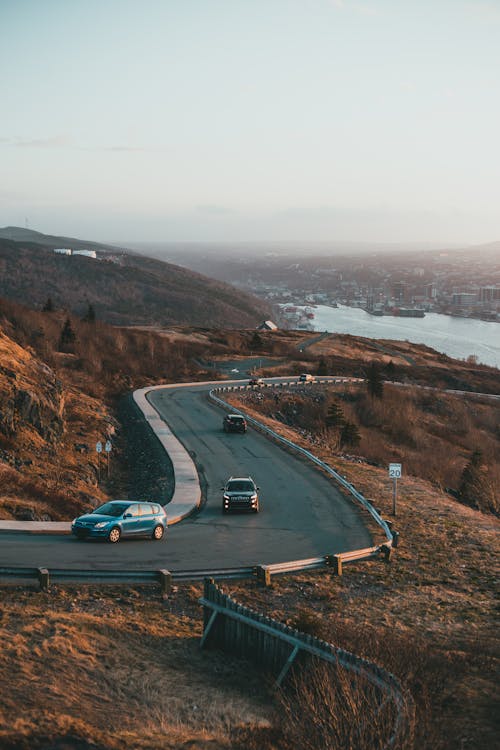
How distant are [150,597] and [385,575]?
21.1 ft

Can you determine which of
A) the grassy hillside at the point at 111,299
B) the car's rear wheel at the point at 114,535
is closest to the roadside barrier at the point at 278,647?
the car's rear wheel at the point at 114,535

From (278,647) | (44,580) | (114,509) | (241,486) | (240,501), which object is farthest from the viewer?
(241,486)

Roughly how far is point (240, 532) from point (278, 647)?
10.4 m

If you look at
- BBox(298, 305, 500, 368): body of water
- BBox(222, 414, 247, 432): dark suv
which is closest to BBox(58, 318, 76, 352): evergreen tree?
BBox(222, 414, 247, 432): dark suv

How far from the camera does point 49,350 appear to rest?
52.1 metres

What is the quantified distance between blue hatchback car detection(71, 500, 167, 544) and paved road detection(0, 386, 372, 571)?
0.92 feet

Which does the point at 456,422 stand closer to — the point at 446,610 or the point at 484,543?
the point at 484,543

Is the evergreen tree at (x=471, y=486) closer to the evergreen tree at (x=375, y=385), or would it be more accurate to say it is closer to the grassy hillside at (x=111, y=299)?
the evergreen tree at (x=375, y=385)

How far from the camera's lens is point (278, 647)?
12.3 m

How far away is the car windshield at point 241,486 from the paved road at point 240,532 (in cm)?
89

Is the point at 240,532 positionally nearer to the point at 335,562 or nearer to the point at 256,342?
the point at 335,562

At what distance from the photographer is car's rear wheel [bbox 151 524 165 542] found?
20.9 meters

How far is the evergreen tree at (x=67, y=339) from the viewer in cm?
5953

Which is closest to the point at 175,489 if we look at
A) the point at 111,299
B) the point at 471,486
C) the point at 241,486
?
the point at 241,486
